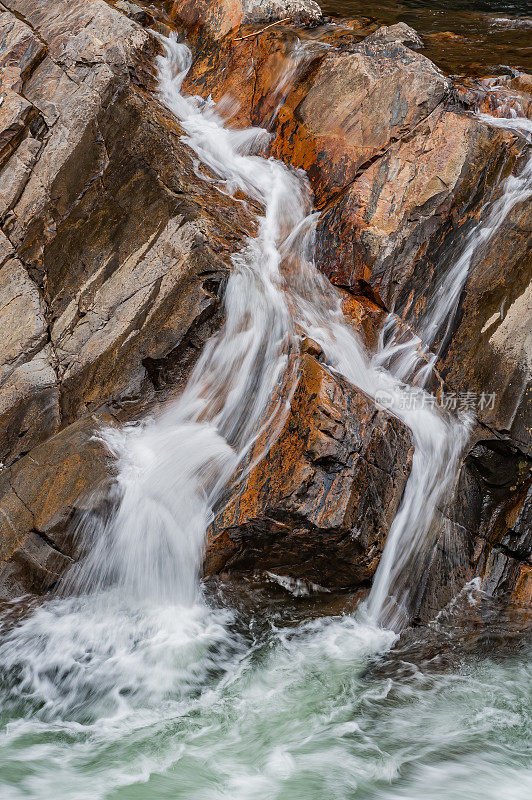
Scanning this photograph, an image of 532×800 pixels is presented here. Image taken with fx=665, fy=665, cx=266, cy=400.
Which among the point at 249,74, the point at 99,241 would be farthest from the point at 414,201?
the point at 99,241

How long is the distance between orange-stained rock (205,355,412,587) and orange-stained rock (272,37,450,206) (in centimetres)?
277

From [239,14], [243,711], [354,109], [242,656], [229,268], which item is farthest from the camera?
[239,14]

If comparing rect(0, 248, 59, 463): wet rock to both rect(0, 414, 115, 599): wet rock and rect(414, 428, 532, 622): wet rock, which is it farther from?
rect(414, 428, 532, 622): wet rock

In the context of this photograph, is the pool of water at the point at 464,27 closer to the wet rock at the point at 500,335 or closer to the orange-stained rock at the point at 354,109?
the orange-stained rock at the point at 354,109

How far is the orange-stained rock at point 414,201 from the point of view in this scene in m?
6.59

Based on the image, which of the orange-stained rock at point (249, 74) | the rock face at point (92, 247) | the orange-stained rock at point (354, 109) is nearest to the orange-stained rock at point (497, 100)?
the orange-stained rock at point (354, 109)

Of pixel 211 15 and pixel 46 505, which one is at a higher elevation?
pixel 211 15

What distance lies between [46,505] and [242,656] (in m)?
2.08

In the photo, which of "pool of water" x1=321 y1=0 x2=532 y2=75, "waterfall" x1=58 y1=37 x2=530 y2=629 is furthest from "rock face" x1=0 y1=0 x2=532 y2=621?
"pool of water" x1=321 y1=0 x2=532 y2=75

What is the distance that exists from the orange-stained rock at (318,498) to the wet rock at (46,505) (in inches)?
46.4

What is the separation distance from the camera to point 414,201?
263 inches

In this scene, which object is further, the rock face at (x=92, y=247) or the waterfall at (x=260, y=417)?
the rock face at (x=92, y=247)

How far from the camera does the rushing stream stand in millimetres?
4422

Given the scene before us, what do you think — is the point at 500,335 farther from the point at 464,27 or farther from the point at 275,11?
the point at 464,27
